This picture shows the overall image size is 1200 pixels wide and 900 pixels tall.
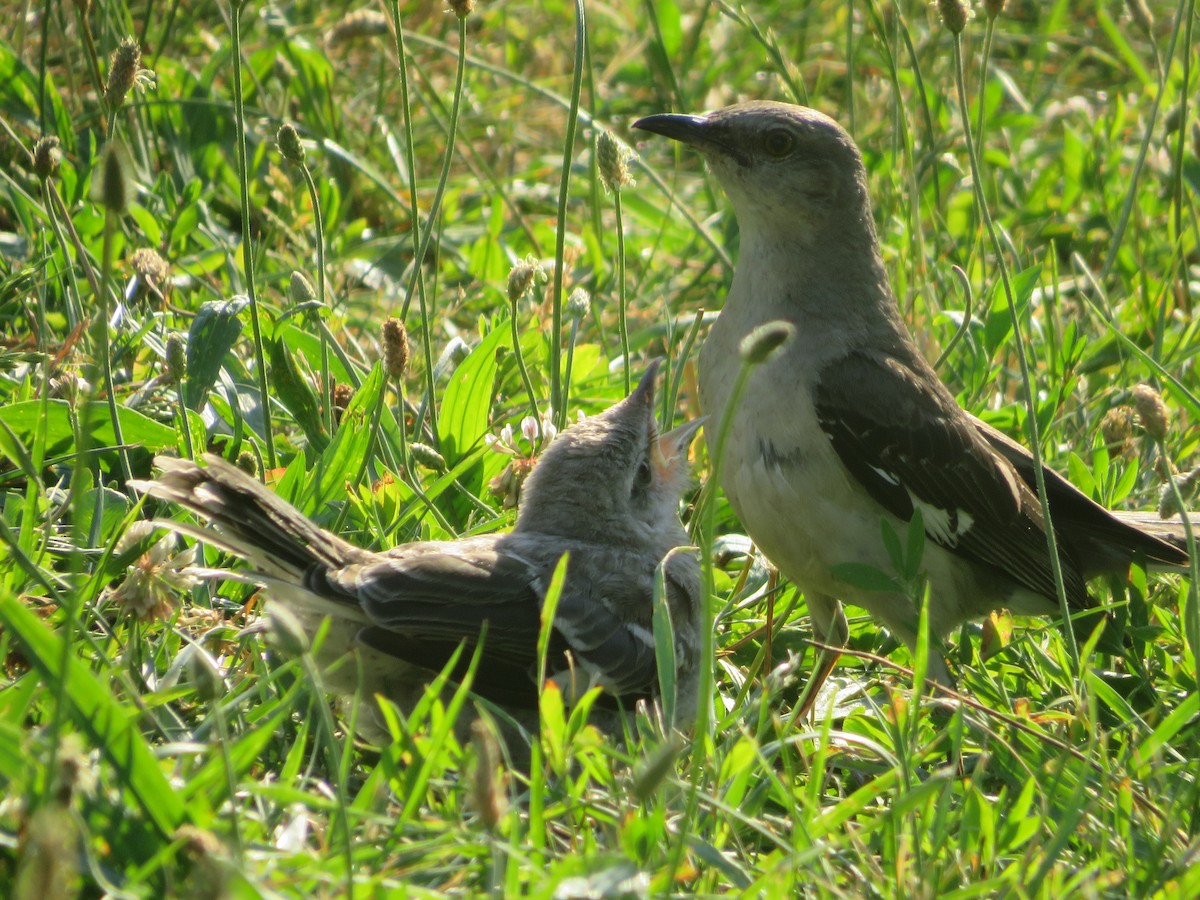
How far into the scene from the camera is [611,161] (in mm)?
4141

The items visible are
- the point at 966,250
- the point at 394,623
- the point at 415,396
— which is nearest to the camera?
the point at 394,623

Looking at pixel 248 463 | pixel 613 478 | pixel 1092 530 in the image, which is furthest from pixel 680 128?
pixel 1092 530

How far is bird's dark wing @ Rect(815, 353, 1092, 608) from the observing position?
14.0 ft

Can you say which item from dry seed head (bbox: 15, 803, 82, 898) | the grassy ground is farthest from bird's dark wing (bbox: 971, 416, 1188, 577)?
dry seed head (bbox: 15, 803, 82, 898)

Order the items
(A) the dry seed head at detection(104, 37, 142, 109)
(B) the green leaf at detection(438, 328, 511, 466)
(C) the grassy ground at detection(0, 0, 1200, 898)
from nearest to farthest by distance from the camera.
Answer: (C) the grassy ground at detection(0, 0, 1200, 898)
(A) the dry seed head at detection(104, 37, 142, 109)
(B) the green leaf at detection(438, 328, 511, 466)

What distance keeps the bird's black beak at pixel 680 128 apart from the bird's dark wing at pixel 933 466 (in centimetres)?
87

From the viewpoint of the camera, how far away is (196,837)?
88.8 inches

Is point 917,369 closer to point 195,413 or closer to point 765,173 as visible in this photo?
point 765,173

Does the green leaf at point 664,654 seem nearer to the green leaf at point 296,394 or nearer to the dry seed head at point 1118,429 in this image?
the green leaf at point 296,394

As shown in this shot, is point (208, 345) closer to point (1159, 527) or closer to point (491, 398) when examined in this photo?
point (491, 398)

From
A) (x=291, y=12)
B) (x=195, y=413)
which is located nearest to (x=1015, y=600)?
(x=195, y=413)

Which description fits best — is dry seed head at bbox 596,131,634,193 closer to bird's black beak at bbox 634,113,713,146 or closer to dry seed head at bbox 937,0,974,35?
bird's black beak at bbox 634,113,713,146

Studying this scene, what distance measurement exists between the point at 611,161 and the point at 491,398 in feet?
3.76

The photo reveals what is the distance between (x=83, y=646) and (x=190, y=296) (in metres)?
2.37
